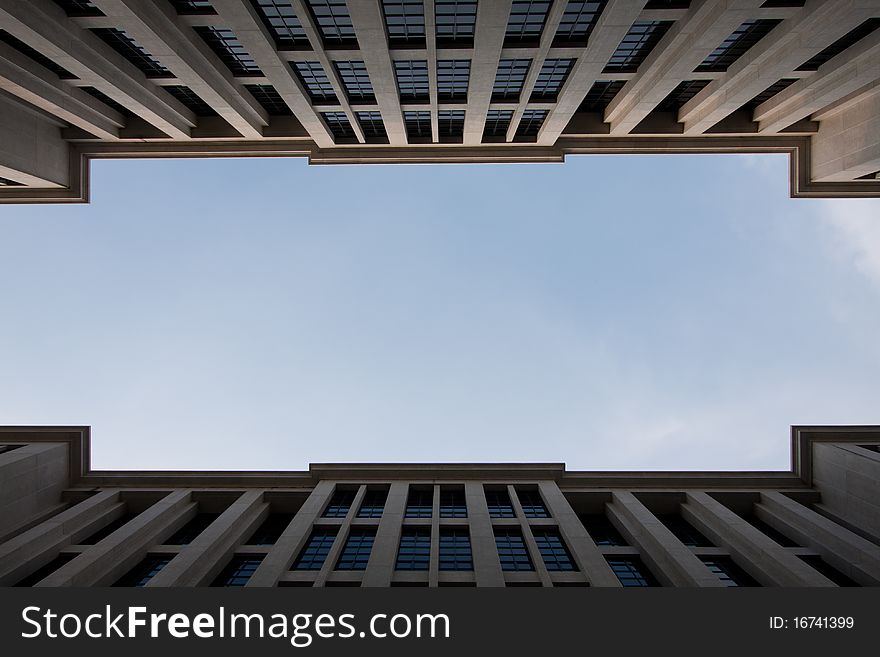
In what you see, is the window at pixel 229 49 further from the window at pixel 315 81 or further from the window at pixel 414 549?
the window at pixel 414 549

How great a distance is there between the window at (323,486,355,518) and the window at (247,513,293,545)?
2899 millimetres

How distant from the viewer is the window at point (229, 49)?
2270cm

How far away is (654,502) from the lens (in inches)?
1244

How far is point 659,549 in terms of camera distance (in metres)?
24.3

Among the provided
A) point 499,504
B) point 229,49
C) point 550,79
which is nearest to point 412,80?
point 550,79

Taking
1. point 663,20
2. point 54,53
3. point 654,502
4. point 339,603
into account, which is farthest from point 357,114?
point 654,502

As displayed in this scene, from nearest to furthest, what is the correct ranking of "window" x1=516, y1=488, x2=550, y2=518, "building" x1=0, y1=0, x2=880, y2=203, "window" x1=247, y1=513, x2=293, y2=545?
"building" x1=0, y1=0, x2=880, y2=203
"window" x1=247, y1=513, x2=293, y2=545
"window" x1=516, y1=488, x2=550, y2=518

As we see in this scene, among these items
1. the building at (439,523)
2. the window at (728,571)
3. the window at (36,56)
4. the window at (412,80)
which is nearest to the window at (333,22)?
the window at (412,80)

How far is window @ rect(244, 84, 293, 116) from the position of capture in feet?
90.8

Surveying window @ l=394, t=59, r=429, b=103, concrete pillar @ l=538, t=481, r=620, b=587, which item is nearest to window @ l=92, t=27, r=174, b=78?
window @ l=394, t=59, r=429, b=103

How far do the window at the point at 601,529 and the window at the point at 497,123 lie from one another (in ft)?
81.0

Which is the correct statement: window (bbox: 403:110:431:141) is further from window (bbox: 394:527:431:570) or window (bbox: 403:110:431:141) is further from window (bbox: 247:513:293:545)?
window (bbox: 247:513:293:545)

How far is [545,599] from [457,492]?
23.1m

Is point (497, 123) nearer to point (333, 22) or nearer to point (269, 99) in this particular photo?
point (333, 22)
